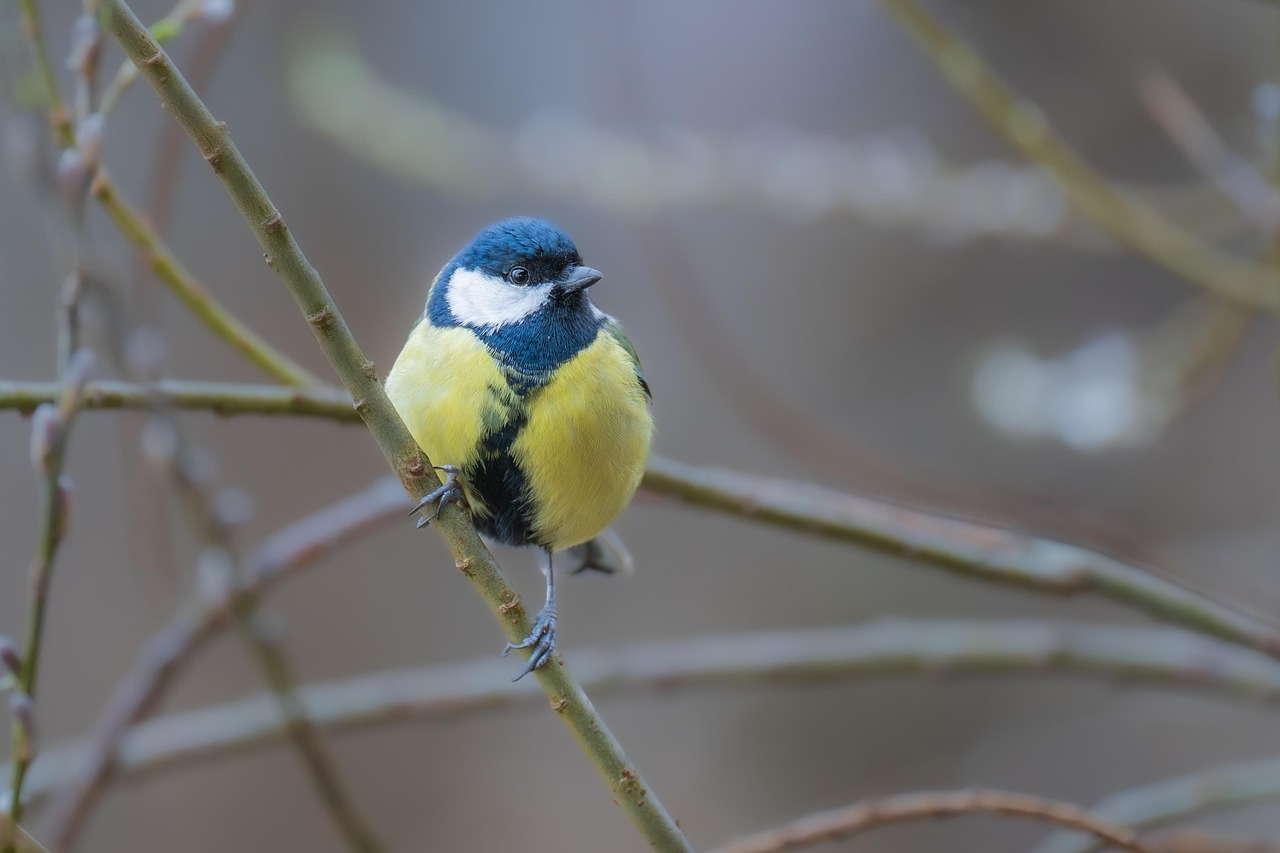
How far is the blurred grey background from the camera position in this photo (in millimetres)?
2598

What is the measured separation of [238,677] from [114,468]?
600 mm

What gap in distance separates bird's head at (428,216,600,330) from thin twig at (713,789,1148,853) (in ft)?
1.75

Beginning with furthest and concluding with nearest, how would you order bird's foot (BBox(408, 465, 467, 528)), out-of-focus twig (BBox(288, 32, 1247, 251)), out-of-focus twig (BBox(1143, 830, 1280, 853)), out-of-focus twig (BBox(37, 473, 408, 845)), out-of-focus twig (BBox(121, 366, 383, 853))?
out-of-focus twig (BBox(288, 32, 1247, 251)), out-of-focus twig (BBox(37, 473, 408, 845)), out-of-focus twig (BBox(1143, 830, 1280, 853)), out-of-focus twig (BBox(121, 366, 383, 853)), bird's foot (BBox(408, 465, 467, 528))

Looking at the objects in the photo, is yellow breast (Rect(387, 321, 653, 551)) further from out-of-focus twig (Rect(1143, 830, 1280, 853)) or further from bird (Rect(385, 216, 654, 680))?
out-of-focus twig (Rect(1143, 830, 1280, 853))

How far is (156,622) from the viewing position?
2486 mm

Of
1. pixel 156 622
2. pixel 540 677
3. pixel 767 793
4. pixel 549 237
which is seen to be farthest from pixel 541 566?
pixel 767 793

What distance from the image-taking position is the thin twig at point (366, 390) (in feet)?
2.07

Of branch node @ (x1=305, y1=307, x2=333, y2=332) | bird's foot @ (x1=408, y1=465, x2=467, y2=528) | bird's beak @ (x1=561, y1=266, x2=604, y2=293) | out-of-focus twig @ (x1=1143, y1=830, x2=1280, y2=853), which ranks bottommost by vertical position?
out-of-focus twig @ (x1=1143, y1=830, x2=1280, y2=853)

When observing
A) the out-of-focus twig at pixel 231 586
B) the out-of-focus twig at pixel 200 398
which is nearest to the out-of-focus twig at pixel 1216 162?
the out-of-focus twig at pixel 200 398

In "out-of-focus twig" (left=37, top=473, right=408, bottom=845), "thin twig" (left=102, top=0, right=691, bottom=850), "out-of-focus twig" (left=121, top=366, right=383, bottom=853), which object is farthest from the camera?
"out-of-focus twig" (left=37, top=473, right=408, bottom=845)

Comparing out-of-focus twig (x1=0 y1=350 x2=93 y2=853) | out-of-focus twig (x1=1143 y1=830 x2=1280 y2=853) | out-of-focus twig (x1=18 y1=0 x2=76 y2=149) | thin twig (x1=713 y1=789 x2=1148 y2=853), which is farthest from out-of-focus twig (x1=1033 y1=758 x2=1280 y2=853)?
out-of-focus twig (x1=18 y1=0 x2=76 y2=149)

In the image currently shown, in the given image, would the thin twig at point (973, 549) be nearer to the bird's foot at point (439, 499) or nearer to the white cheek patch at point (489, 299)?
the white cheek patch at point (489, 299)

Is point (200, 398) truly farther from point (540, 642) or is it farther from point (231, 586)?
point (540, 642)

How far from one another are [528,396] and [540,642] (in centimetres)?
25
